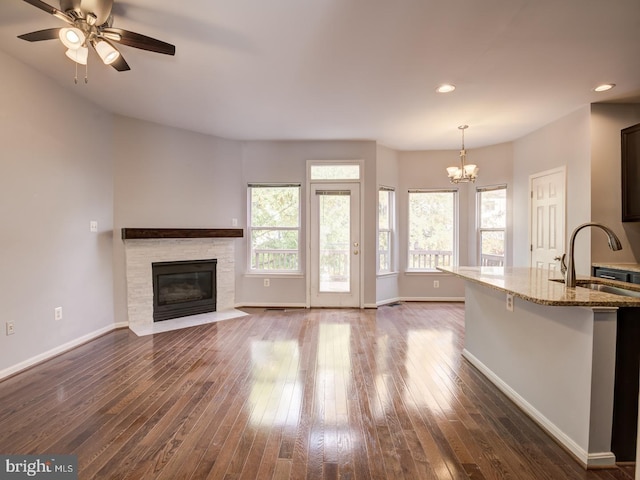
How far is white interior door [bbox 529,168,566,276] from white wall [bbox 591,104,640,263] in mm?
410

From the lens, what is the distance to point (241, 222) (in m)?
5.14

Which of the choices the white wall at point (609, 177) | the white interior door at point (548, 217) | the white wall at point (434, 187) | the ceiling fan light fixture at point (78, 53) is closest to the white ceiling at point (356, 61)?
the white wall at point (609, 177)

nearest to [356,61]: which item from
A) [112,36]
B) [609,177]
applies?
[112,36]

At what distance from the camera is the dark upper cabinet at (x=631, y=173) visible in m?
3.37

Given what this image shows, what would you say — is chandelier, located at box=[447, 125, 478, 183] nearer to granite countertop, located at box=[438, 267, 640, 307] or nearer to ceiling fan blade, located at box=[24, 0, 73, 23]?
granite countertop, located at box=[438, 267, 640, 307]

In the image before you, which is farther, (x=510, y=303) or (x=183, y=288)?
(x=183, y=288)

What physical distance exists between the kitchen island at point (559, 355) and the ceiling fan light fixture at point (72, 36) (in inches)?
125

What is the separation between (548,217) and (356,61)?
3.56 meters

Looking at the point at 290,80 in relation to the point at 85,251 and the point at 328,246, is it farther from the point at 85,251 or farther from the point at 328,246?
the point at 85,251

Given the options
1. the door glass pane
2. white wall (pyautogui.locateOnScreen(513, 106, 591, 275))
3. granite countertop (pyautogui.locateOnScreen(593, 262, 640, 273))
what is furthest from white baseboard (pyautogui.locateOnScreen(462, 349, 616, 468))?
the door glass pane

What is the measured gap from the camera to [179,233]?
439 cm

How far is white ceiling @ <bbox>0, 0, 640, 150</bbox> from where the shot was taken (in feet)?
6.94

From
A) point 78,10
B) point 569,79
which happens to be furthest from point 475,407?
point 78,10

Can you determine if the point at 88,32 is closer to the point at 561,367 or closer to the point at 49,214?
the point at 49,214
